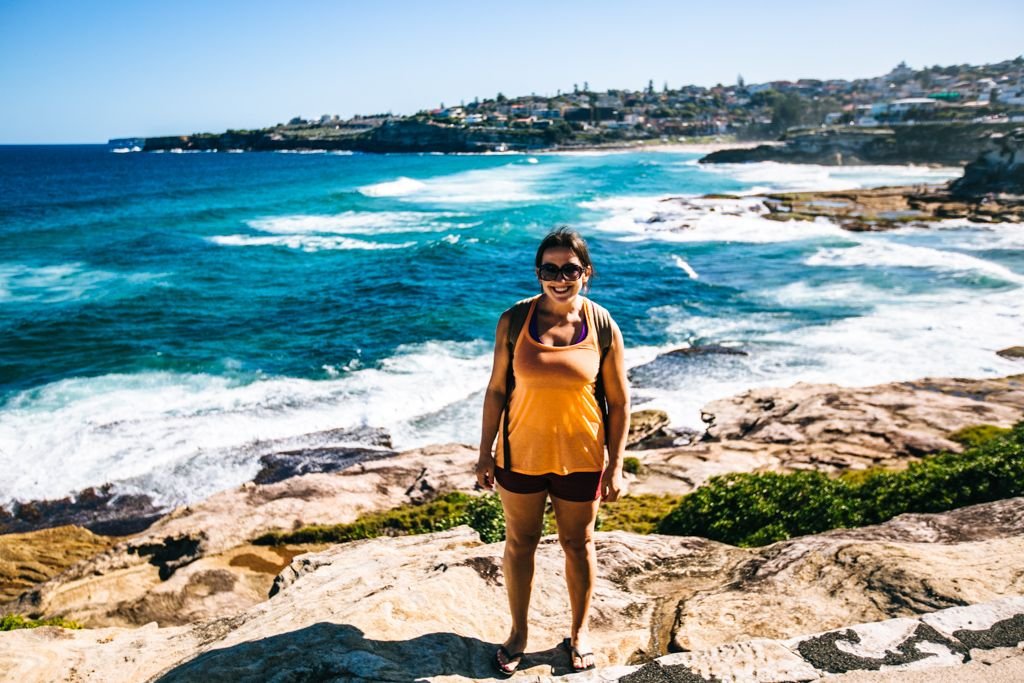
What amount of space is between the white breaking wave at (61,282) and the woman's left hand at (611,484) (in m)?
28.2

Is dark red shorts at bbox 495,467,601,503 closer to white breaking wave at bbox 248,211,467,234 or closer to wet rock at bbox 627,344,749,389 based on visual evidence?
wet rock at bbox 627,344,749,389

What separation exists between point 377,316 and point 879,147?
90.3m

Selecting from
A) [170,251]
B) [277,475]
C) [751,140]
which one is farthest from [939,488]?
[751,140]

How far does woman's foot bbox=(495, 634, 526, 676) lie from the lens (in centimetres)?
371

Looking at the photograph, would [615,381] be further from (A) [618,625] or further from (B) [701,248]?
(B) [701,248]

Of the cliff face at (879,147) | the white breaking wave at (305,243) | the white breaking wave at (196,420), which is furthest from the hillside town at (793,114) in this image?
the white breaking wave at (196,420)

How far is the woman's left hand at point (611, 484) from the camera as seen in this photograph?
3.75 metres

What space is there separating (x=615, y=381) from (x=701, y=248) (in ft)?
115

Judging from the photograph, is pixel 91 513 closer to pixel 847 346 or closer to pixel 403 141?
pixel 847 346

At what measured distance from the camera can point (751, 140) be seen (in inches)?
5930

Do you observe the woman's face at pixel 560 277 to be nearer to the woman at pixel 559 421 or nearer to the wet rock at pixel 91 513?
the woman at pixel 559 421

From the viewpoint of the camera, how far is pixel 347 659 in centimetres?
368

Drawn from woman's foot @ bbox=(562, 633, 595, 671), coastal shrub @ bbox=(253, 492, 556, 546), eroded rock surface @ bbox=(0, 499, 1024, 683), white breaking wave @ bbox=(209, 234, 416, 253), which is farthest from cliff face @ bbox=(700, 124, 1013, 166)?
woman's foot @ bbox=(562, 633, 595, 671)

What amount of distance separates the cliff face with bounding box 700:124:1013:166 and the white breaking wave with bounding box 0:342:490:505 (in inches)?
3458
